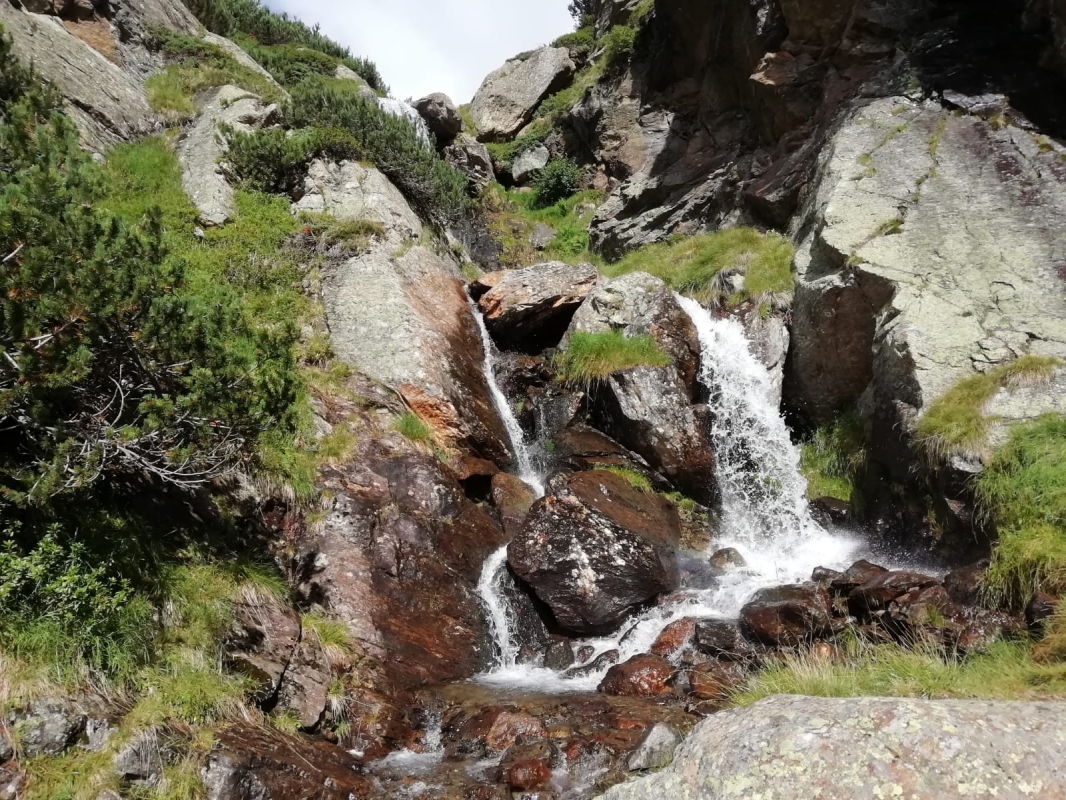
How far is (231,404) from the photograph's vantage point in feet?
18.1

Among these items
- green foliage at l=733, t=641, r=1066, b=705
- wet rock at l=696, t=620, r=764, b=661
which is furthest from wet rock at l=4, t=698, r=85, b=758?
wet rock at l=696, t=620, r=764, b=661

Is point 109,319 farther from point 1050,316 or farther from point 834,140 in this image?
point 834,140

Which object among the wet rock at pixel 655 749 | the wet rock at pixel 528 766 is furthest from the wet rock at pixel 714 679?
the wet rock at pixel 528 766

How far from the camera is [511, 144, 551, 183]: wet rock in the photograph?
2412 cm

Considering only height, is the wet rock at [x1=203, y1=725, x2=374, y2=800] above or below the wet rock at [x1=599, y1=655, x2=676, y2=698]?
above

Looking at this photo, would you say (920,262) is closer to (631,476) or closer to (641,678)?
(631,476)

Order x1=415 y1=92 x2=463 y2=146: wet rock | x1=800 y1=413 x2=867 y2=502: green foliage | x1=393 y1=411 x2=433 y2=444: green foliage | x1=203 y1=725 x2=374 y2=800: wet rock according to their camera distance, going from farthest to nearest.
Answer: x1=415 y1=92 x2=463 y2=146: wet rock → x1=800 y1=413 x2=867 y2=502: green foliage → x1=393 y1=411 x2=433 y2=444: green foliage → x1=203 y1=725 x2=374 y2=800: wet rock

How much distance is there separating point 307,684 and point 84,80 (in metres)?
14.3

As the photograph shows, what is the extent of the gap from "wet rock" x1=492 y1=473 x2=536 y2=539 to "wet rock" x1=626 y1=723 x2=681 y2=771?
4.04 meters

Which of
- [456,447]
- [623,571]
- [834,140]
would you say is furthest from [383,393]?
[834,140]

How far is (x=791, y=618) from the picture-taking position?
7188 mm

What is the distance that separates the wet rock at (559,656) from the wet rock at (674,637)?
0.98 metres

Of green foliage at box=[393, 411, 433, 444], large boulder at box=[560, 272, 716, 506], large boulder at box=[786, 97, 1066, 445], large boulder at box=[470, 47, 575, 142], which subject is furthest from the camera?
large boulder at box=[470, 47, 575, 142]

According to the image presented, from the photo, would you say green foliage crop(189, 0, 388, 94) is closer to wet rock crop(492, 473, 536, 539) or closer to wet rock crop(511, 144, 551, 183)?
wet rock crop(511, 144, 551, 183)
